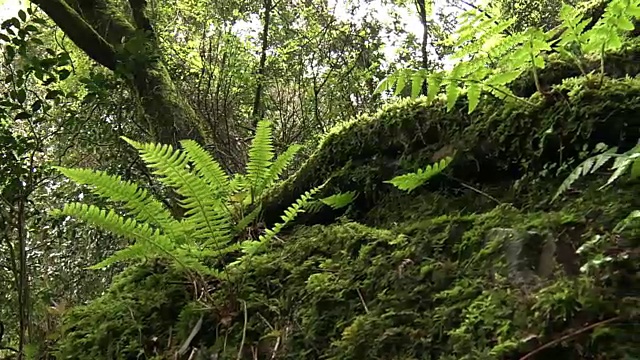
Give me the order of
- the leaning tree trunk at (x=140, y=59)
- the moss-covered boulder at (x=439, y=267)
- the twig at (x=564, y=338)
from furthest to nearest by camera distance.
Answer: the leaning tree trunk at (x=140, y=59)
the moss-covered boulder at (x=439, y=267)
the twig at (x=564, y=338)

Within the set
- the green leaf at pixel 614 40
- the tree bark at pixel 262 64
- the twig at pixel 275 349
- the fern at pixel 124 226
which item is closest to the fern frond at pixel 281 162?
the fern at pixel 124 226

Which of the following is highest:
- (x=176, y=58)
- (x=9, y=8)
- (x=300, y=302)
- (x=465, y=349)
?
(x=9, y=8)

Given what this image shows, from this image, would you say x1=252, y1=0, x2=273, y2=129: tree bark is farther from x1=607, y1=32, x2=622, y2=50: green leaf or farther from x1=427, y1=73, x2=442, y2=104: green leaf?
x1=607, y1=32, x2=622, y2=50: green leaf

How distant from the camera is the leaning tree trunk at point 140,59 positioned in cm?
460

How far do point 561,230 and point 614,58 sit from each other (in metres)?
1.06

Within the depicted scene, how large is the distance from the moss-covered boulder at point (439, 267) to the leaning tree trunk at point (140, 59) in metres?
2.23

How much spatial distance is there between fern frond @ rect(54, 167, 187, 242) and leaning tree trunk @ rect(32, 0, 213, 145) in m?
2.45

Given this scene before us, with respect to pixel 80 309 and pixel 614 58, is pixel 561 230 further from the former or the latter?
pixel 80 309

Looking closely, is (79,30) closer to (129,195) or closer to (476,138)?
(129,195)

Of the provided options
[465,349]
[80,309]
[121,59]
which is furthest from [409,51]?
[465,349]

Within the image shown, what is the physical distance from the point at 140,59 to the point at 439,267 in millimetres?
3568

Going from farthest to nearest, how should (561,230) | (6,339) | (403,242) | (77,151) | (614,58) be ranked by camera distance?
(77,151) < (6,339) < (614,58) < (403,242) < (561,230)

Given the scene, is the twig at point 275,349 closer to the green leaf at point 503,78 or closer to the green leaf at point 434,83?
the green leaf at point 434,83

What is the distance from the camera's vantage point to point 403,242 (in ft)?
6.15
